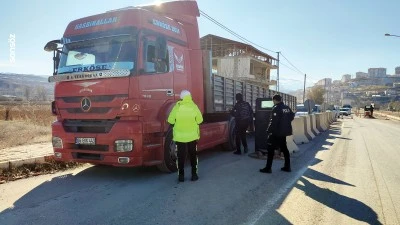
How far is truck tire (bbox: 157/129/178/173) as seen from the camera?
6.49 meters

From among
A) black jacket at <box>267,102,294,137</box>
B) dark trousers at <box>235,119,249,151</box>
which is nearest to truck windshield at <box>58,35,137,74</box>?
black jacket at <box>267,102,294,137</box>

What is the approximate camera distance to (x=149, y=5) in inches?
301

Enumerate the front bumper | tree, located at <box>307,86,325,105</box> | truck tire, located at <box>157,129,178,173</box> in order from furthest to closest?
tree, located at <box>307,86,325,105</box> → truck tire, located at <box>157,129,178,173</box> → the front bumper

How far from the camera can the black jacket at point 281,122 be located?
22.5ft

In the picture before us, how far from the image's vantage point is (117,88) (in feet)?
18.9

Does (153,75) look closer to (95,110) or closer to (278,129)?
(95,110)

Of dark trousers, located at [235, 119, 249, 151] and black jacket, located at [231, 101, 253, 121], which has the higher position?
black jacket, located at [231, 101, 253, 121]

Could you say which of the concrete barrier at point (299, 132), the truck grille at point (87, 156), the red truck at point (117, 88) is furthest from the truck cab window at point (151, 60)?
the concrete barrier at point (299, 132)

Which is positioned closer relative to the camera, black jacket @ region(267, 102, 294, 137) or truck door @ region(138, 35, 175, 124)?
truck door @ region(138, 35, 175, 124)

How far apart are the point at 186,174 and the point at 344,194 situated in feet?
10.0

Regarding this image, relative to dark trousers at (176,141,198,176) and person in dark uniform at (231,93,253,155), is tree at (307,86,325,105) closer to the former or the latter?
person in dark uniform at (231,93,253,155)

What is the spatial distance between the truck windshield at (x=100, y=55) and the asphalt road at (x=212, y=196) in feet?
7.22

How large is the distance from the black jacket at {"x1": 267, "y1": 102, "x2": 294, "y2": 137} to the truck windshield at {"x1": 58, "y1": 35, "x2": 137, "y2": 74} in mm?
3248

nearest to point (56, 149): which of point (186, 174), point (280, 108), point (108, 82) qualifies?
point (108, 82)
